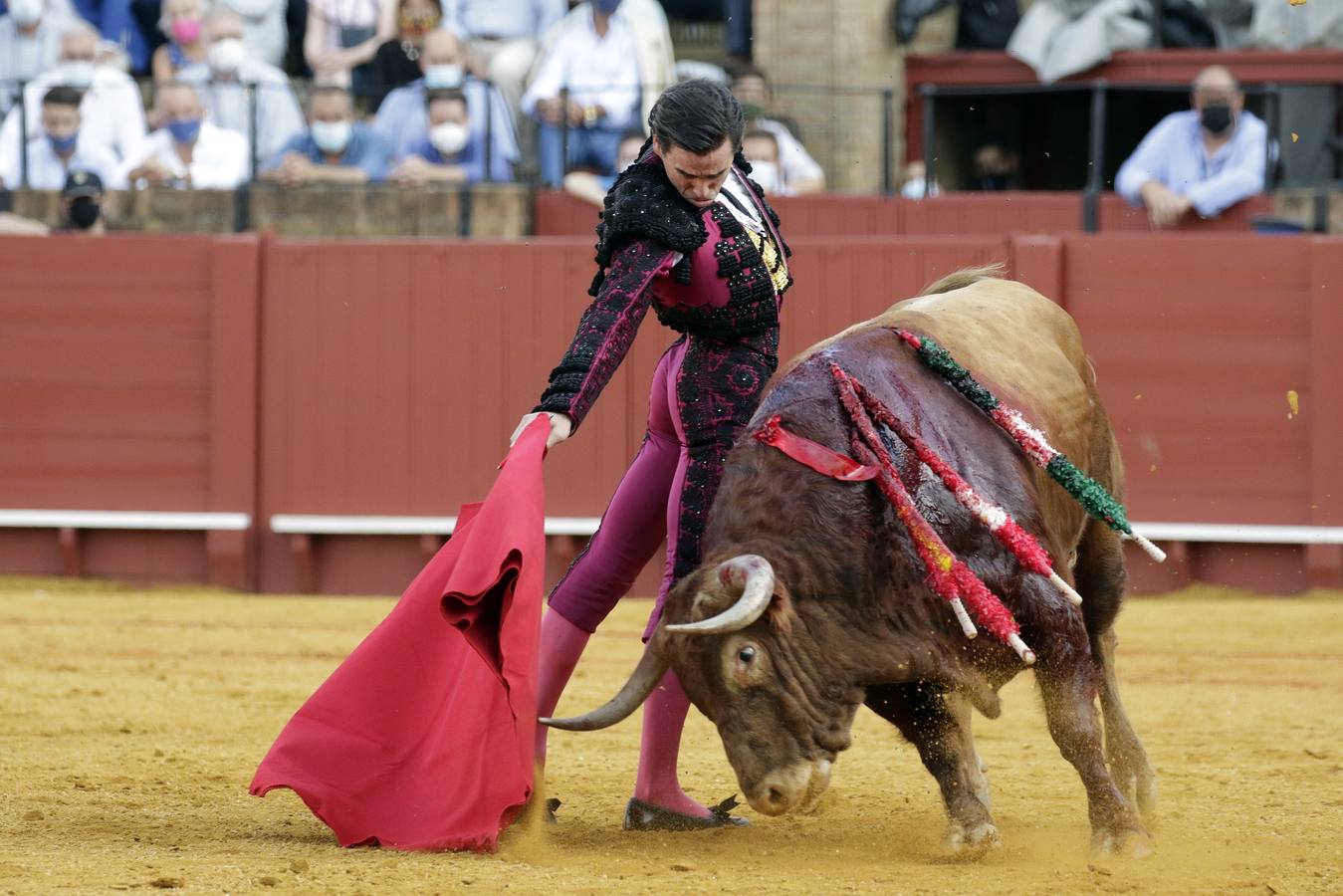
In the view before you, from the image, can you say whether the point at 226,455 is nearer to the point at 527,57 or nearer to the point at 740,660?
the point at 527,57

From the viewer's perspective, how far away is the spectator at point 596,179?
27.5ft

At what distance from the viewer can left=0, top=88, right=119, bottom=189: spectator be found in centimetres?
874

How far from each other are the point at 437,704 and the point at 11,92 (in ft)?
22.1

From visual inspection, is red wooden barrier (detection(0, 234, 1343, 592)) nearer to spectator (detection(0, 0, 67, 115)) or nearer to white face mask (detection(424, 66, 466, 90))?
white face mask (detection(424, 66, 466, 90))

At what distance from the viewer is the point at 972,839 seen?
3.42m

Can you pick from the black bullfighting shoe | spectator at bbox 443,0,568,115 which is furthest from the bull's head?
spectator at bbox 443,0,568,115

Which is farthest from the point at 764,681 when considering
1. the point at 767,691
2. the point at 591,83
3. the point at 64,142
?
the point at 64,142

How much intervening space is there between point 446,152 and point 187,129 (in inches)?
47.2

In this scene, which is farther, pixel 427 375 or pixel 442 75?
pixel 442 75

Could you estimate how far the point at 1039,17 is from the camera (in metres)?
9.66

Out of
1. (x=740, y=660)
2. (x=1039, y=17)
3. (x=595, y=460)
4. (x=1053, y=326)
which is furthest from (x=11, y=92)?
(x=740, y=660)

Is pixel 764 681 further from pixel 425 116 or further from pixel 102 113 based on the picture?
pixel 102 113

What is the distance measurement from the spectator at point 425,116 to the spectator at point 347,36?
47 cm

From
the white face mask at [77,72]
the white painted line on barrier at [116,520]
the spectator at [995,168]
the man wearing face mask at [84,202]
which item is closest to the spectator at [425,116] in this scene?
the man wearing face mask at [84,202]
